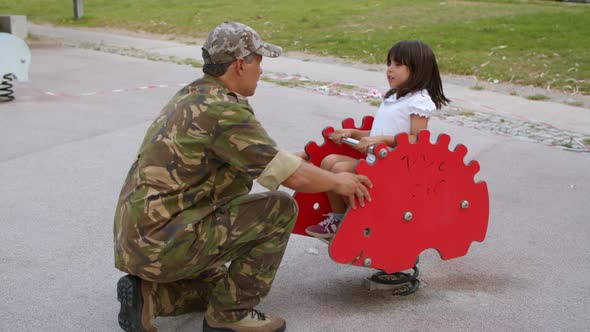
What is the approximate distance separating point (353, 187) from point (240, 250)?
0.60 metres

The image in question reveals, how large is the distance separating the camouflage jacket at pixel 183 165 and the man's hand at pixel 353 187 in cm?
28

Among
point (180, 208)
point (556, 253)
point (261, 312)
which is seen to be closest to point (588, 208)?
point (556, 253)

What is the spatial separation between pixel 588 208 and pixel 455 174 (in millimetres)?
2212

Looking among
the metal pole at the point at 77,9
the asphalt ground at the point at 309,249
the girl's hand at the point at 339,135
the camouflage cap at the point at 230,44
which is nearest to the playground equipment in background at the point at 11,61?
the asphalt ground at the point at 309,249

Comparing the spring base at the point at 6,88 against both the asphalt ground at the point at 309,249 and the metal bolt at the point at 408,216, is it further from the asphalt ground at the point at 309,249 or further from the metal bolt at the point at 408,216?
the metal bolt at the point at 408,216

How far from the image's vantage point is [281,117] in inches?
326

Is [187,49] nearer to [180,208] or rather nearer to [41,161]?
[41,161]

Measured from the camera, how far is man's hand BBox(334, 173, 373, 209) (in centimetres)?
324

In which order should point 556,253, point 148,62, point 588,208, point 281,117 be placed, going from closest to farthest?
point 556,253, point 588,208, point 281,117, point 148,62

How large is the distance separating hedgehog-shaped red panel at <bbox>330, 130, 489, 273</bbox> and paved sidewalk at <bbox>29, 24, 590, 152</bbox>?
12.2 feet

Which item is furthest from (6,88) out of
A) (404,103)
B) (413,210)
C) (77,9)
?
(77,9)

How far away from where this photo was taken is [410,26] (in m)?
15.9

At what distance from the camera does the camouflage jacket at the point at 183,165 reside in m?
3.01

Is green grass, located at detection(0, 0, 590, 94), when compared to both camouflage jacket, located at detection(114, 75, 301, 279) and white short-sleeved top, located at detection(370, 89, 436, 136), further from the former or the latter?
camouflage jacket, located at detection(114, 75, 301, 279)
